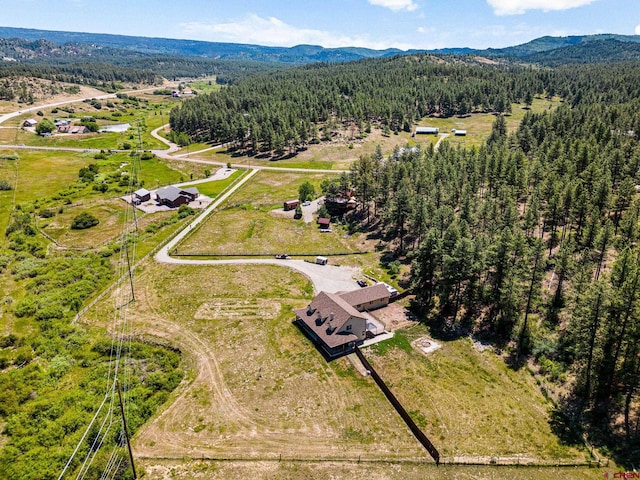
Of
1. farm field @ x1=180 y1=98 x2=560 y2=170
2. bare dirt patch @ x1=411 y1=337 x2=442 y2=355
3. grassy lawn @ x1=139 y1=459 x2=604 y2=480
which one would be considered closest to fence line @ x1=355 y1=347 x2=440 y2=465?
grassy lawn @ x1=139 y1=459 x2=604 y2=480

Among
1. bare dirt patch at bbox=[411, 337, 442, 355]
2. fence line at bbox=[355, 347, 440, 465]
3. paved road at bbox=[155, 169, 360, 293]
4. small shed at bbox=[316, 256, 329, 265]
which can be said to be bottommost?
fence line at bbox=[355, 347, 440, 465]

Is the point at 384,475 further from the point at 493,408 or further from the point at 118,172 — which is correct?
the point at 118,172

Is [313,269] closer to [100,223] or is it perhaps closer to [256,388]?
[256,388]

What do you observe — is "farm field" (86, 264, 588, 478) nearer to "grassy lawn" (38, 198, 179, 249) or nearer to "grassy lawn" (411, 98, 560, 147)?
"grassy lawn" (38, 198, 179, 249)

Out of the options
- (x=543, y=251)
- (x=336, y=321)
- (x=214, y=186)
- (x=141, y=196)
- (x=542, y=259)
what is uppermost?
(x=543, y=251)

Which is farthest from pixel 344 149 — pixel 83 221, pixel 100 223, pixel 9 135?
pixel 9 135

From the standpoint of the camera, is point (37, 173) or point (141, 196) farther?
point (37, 173)
